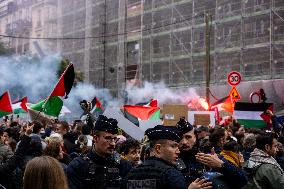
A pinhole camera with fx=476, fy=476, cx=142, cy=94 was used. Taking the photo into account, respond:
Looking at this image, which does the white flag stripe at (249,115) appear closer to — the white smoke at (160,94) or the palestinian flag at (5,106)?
the palestinian flag at (5,106)

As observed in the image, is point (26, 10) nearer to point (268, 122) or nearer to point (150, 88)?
point (150, 88)

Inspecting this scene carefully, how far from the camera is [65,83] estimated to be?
8398mm

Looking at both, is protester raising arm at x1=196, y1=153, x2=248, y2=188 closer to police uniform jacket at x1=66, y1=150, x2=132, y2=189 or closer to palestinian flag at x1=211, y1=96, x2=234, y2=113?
police uniform jacket at x1=66, y1=150, x2=132, y2=189

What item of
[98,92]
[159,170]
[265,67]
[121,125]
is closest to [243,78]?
[265,67]

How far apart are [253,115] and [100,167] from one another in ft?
24.3

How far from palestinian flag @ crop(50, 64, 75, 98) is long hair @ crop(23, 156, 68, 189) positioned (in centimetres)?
562

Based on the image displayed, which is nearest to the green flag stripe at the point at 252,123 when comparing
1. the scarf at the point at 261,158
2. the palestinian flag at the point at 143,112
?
the palestinian flag at the point at 143,112

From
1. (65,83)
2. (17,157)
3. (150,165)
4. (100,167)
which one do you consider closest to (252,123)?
(65,83)

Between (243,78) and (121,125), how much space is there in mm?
18004

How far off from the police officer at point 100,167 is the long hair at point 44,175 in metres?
1.56

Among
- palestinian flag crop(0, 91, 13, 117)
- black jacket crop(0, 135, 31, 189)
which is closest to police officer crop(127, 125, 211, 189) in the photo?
black jacket crop(0, 135, 31, 189)

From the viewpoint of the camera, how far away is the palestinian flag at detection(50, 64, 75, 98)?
27.2ft

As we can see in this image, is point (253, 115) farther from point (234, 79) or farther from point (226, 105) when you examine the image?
point (234, 79)

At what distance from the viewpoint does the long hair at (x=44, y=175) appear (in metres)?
2.67
